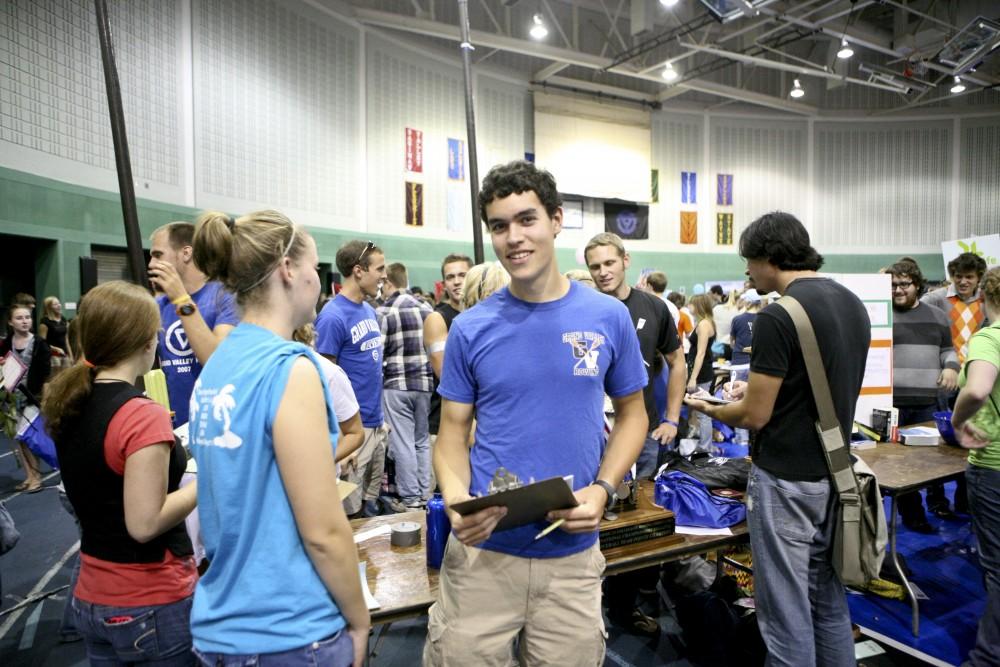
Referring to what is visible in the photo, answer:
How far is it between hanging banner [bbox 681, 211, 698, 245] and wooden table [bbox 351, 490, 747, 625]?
1655cm

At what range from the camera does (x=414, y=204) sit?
531 inches

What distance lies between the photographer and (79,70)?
299 inches

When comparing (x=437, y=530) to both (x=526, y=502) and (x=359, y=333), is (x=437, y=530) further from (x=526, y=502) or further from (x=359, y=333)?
(x=359, y=333)

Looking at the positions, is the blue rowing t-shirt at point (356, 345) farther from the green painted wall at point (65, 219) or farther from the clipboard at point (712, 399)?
the green painted wall at point (65, 219)

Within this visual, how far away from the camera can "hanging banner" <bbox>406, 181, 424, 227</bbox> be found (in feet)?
43.8

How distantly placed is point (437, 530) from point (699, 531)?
1151mm

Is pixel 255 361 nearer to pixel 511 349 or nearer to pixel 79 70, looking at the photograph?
pixel 511 349

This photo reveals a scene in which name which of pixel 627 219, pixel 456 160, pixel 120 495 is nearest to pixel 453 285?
pixel 120 495

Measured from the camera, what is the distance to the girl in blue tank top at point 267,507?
47.3 inches

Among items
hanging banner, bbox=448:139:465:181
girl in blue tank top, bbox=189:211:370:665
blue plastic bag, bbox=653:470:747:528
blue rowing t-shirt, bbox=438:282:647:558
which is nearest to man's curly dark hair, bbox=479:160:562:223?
blue rowing t-shirt, bbox=438:282:647:558

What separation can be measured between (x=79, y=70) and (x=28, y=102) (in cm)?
89

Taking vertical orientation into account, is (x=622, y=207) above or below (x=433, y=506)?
above

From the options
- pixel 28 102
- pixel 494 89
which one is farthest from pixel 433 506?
pixel 494 89

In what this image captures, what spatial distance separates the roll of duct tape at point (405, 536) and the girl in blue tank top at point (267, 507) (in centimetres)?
102
